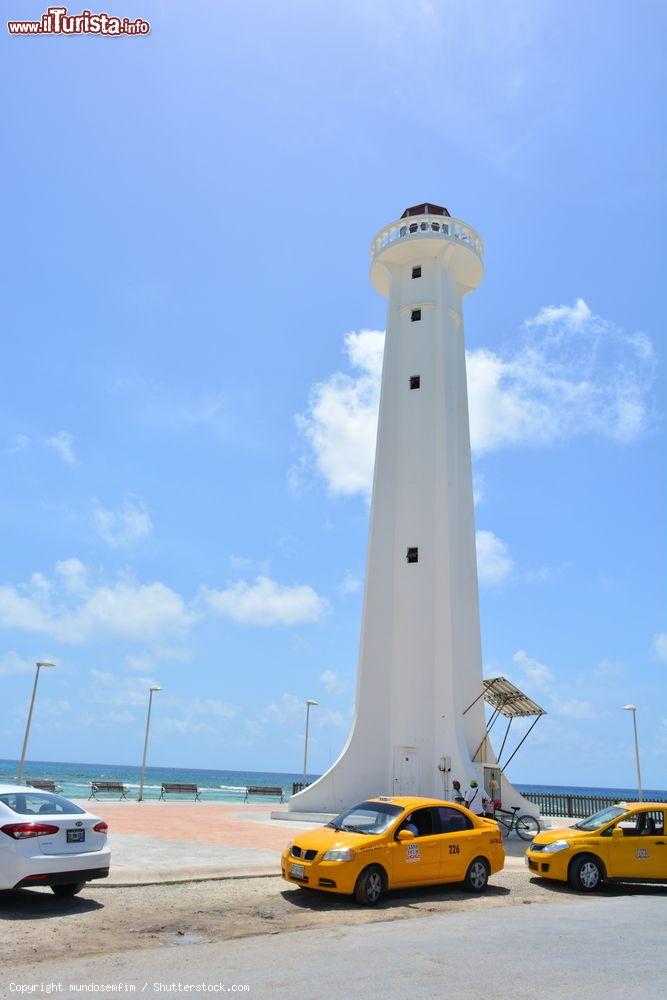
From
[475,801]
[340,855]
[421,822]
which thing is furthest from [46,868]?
[475,801]

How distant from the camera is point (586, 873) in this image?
1301 cm

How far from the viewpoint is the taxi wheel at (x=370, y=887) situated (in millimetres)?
10727

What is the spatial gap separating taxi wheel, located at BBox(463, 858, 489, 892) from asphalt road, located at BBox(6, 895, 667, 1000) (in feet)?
7.73

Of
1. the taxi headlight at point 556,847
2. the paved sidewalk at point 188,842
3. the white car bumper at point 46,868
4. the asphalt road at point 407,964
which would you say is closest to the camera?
the asphalt road at point 407,964

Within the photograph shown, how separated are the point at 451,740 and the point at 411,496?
26.7 ft

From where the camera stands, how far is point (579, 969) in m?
7.59

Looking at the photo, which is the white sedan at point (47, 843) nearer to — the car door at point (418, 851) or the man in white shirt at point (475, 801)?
the car door at point (418, 851)

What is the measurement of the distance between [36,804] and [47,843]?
2.42 feet

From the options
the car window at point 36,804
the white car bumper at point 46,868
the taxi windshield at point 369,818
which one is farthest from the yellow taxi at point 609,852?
the car window at point 36,804

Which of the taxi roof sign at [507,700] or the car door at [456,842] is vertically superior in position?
the taxi roof sign at [507,700]

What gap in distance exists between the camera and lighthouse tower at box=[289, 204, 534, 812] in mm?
24625

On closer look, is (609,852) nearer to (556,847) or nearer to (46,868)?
(556,847)

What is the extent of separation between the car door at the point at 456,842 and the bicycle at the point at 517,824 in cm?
941

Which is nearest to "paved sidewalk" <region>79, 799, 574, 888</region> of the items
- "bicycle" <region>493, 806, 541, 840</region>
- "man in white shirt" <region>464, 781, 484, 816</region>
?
"bicycle" <region>493, 806, 541, 840</region>
